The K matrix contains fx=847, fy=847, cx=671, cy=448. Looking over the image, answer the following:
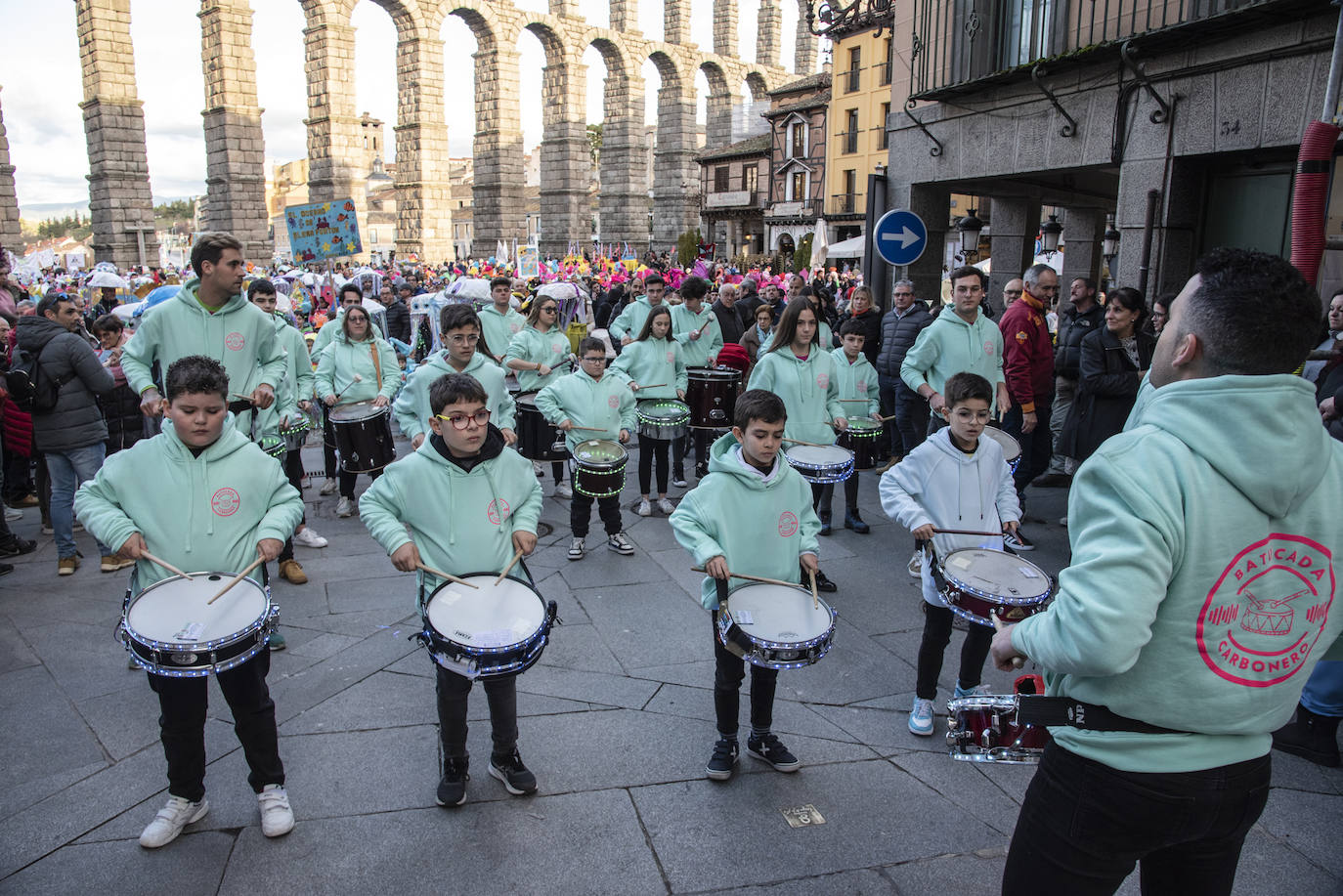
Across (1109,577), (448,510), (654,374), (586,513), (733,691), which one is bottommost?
(586,513)

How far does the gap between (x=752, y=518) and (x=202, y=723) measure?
2245mm

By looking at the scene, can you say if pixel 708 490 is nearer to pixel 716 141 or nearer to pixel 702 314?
pixel 702 314

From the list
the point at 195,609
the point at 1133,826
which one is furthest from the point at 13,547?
the point at 1133,826

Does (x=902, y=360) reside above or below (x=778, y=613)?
above

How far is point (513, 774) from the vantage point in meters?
3.44

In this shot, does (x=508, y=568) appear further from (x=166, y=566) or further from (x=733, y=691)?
(x=166, y=566)

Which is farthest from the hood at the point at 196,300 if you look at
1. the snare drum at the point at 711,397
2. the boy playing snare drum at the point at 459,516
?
the snare drum at the point at 711,397

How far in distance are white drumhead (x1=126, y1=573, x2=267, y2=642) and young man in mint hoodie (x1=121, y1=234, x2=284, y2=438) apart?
7.19 ft

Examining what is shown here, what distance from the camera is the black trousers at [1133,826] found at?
1806 mm

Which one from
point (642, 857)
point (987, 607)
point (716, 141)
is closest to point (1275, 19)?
point (987, 607)

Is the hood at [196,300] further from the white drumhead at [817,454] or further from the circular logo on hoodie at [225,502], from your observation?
the white drumhead at [817,454]

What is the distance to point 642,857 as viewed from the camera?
3070mm

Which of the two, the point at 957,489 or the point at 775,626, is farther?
the point at 957,489

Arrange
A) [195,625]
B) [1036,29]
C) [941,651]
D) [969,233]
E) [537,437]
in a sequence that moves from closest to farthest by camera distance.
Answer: [195,625], [941,651], [537,437], [1036,29], [969,233]
